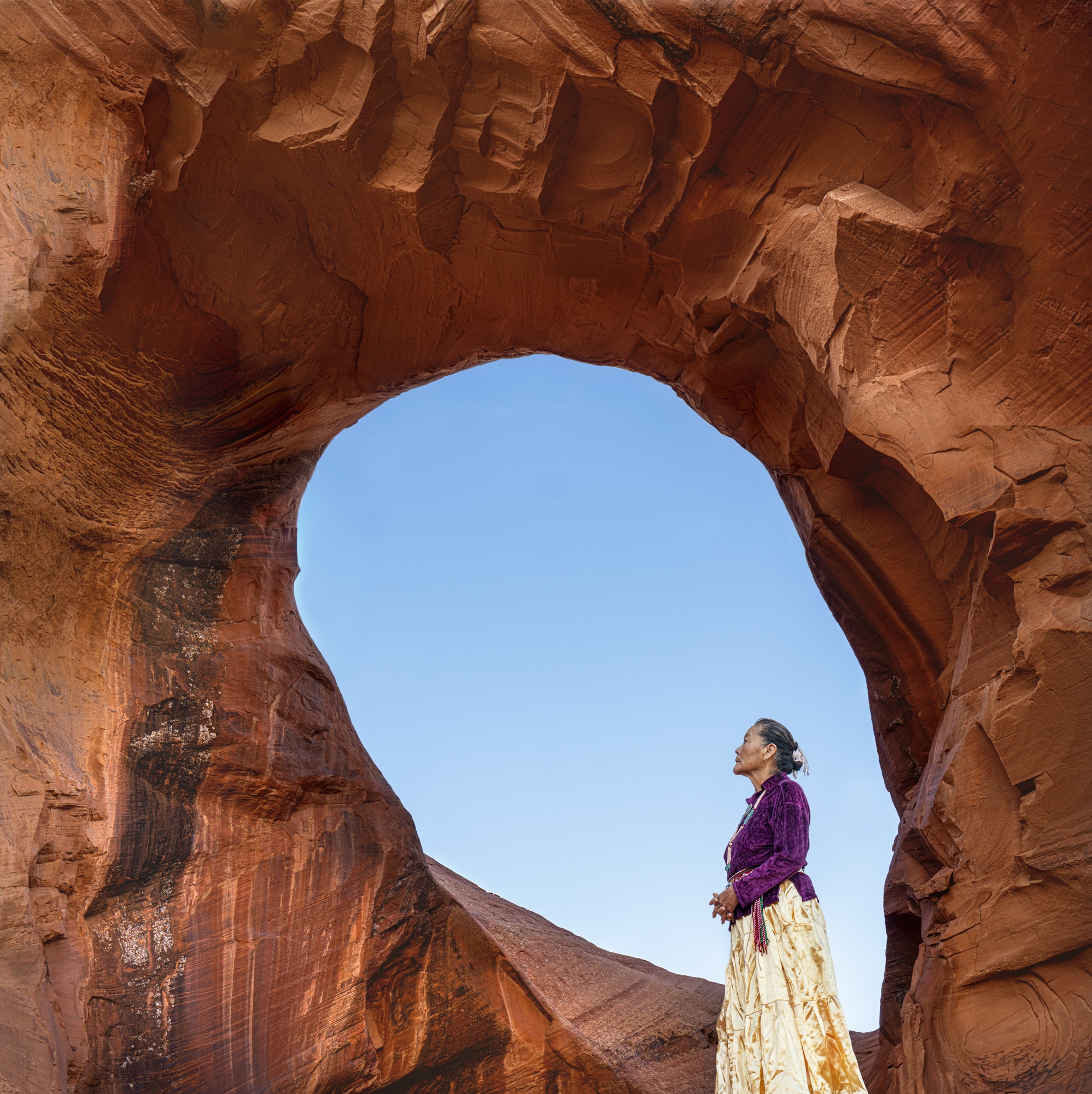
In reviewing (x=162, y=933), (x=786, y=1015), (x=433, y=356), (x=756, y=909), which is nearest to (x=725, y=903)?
(x=756, y=909)

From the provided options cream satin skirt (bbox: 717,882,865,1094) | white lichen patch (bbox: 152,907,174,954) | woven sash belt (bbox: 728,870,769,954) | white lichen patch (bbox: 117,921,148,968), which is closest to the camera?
cream satin skirt (bbox: 717,882,865,1094)

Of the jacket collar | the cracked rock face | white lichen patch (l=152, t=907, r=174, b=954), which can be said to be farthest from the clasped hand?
white lichen patch (l=152, t=907, r=174, b=954)

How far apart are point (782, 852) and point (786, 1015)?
0.78 m

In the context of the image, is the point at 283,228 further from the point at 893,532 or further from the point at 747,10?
the point at 893,532

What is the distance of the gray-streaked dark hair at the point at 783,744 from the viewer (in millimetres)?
6145

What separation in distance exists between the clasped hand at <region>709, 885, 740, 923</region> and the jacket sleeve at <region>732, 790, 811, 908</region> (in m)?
0.03

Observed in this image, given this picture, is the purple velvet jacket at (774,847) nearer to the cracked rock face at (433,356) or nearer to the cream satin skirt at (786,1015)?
the cream satin skirt at (786,1015)

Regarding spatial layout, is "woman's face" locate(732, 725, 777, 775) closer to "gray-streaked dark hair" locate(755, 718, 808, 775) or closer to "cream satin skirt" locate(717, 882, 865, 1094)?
"gray-streaked dark hair" locate(755, 718, 808, 775)

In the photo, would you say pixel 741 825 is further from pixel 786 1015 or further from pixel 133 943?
pixel 133 943

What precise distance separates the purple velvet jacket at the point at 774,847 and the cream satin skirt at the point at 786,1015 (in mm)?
76

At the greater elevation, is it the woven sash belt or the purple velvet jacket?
the purple velvet jacket

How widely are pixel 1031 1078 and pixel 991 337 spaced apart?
11.9 feet

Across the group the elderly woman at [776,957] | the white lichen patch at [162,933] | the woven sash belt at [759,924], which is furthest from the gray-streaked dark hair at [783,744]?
the white lichen patch at [162,933]

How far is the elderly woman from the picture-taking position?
17.6 feet
